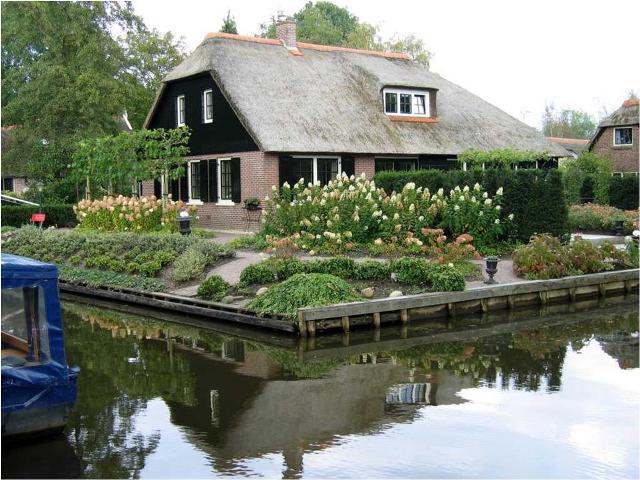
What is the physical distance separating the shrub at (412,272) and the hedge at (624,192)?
20447mm

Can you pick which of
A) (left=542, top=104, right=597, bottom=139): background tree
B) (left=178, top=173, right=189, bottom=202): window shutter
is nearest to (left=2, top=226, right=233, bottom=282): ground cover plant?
(left=178, top=173, right=189, bottom=202): window shutter

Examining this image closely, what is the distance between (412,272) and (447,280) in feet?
2.30

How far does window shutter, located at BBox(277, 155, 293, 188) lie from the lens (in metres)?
24.9

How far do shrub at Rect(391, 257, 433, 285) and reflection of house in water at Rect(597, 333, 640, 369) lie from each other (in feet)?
11.0

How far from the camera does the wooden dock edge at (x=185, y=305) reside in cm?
1330

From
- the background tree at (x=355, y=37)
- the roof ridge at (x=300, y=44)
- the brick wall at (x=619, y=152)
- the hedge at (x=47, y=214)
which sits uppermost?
the background tree at (x=355, y=37)

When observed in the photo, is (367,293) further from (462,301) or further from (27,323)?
(27,323)

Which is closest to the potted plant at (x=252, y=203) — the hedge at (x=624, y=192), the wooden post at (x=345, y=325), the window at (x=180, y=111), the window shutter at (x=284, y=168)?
the window shutter at (x=284, y=168)

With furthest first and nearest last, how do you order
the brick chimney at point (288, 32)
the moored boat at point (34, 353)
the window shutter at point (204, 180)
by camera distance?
the brick chimney at point (288, 32) < the window shutter at point (204, 180) < the moored boat at point (34, 353)

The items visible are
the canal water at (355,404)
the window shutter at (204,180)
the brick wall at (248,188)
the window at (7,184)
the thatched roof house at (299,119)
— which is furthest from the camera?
the window at (7,184)

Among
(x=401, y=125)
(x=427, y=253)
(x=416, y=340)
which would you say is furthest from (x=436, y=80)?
(x=416, y=340)

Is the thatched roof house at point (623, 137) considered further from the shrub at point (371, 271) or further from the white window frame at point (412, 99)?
the shrub at point (371, 271)

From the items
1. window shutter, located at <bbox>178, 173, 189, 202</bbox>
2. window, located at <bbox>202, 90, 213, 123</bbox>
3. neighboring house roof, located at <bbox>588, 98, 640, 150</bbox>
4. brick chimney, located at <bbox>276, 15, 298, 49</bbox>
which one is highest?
brick chimney, located at <bbox>276, 15, 298, 49</bbox>

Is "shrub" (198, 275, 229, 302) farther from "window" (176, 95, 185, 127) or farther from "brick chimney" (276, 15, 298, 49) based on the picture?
"brick chimney" (276, 15, 298, 49)
